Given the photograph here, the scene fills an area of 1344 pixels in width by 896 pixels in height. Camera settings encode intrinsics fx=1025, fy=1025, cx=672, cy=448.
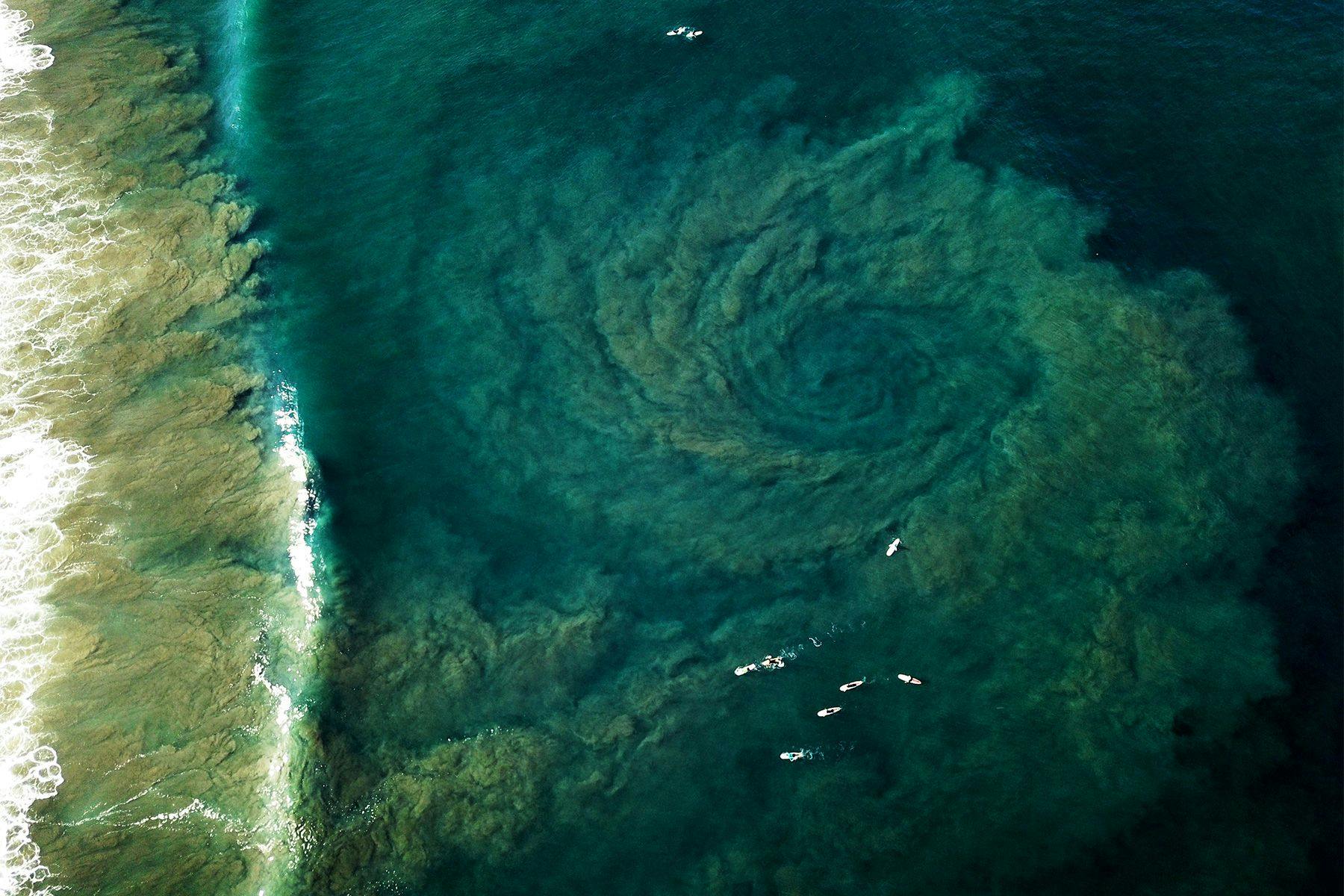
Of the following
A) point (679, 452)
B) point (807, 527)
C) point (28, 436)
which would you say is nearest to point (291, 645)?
point (28, 436)

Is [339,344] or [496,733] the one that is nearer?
[496,733]

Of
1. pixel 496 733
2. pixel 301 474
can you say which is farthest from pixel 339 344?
pixel 496 733

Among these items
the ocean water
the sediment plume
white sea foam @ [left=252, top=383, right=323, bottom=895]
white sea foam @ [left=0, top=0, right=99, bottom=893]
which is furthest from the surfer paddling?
white sea foam @ [left=0, top=0, right=99, bottom=893]

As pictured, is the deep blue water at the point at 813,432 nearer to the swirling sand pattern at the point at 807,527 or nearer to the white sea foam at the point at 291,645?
the swirling sand pattern at the point at 807,527

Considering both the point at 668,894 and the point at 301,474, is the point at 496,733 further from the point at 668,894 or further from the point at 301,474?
the point at 301,474

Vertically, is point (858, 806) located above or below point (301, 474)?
below

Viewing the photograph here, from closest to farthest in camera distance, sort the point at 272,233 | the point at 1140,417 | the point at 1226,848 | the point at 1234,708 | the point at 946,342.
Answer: the point at 1226,848
the point at 1234,708
the point at 1140,417
the point at 946,342
the point at 272,233
